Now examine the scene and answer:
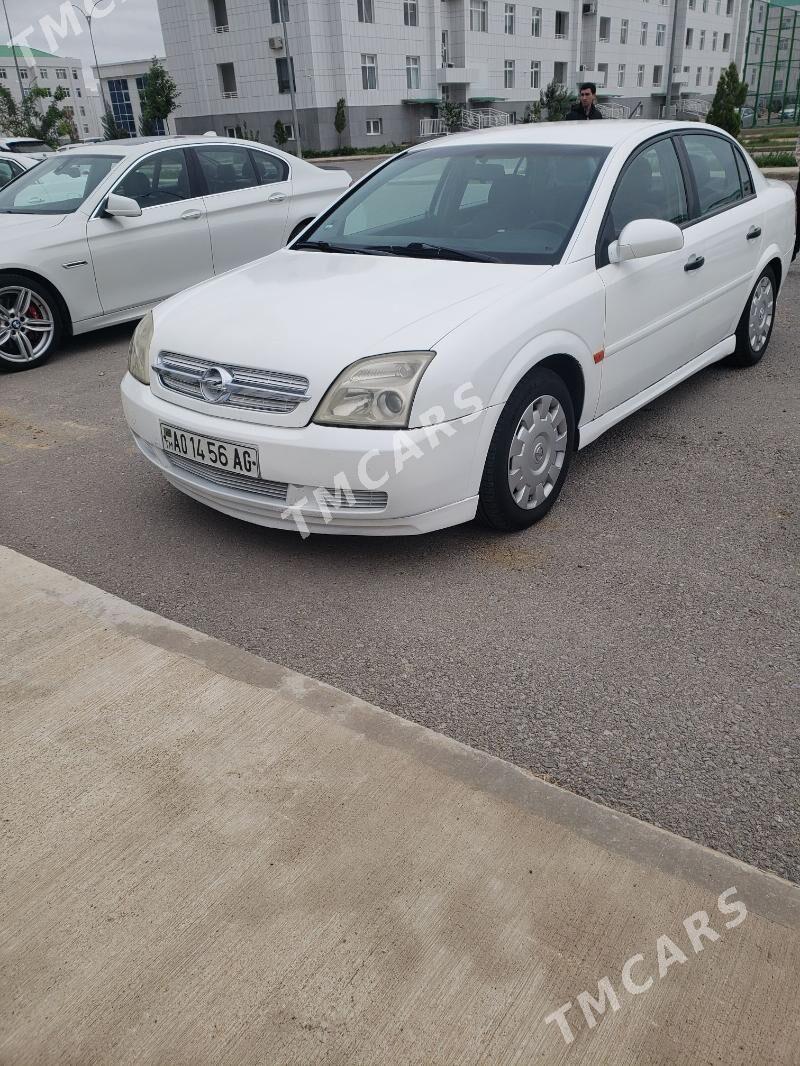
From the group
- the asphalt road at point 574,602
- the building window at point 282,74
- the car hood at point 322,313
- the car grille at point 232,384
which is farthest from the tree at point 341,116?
the car grille at point 232,384

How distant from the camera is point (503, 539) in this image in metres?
3.96

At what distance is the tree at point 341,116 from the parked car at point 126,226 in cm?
4257

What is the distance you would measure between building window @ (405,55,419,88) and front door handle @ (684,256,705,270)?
5244cm

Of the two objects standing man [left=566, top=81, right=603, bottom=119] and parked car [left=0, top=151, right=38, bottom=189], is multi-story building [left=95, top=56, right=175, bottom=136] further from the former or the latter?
standing man [left=566, top=81, right=603, bottom=119]

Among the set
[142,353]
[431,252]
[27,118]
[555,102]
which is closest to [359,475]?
[142,353]

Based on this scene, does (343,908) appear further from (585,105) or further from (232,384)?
(585,105)

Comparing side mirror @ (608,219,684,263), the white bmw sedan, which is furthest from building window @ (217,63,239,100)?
side mirror @ (608,219,684,263)

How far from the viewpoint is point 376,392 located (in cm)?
337

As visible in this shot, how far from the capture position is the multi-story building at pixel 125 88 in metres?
81.4

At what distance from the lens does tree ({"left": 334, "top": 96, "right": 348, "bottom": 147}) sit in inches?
1861

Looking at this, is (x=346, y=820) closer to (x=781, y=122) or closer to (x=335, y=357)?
(x=335, y=357)

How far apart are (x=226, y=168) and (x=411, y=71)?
49.1 metres

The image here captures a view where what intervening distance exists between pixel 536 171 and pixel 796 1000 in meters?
3.81

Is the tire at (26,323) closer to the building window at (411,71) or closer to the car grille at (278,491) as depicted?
the car grille at (278,491)
